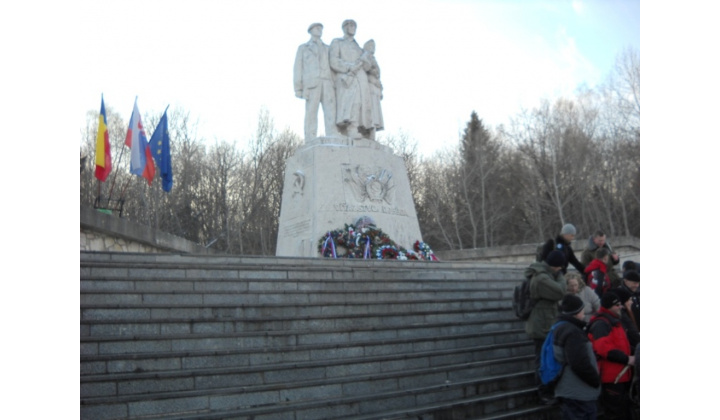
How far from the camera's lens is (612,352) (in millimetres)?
5836

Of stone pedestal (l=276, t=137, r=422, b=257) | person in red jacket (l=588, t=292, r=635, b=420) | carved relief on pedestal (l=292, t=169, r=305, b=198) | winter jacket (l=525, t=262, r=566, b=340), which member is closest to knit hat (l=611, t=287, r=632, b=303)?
person in red jacket (l=588, t=292, r=635, b=420)

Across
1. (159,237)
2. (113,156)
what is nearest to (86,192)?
(113,156)

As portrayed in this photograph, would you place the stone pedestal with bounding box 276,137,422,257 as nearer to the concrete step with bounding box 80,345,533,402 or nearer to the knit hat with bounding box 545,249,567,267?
the concrete step with bounding box 80,345,533,402

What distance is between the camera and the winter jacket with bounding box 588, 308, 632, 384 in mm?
5875

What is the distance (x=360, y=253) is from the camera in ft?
42.4

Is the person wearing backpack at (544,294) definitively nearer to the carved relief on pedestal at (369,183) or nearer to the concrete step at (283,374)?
the concrete step at (283,374)

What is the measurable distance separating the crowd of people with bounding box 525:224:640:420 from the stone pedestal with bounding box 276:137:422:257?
266 inches

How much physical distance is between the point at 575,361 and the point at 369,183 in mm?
8990

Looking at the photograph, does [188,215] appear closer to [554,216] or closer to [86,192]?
[86,192]

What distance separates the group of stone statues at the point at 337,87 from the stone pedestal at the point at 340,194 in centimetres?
45

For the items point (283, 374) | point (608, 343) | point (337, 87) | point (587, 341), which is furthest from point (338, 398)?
point (337, 87)

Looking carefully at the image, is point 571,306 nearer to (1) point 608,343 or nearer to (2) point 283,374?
(1) point 608,343

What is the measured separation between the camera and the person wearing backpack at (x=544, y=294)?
678 centimetres

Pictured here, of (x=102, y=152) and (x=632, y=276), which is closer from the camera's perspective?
(x=632, y=276)
